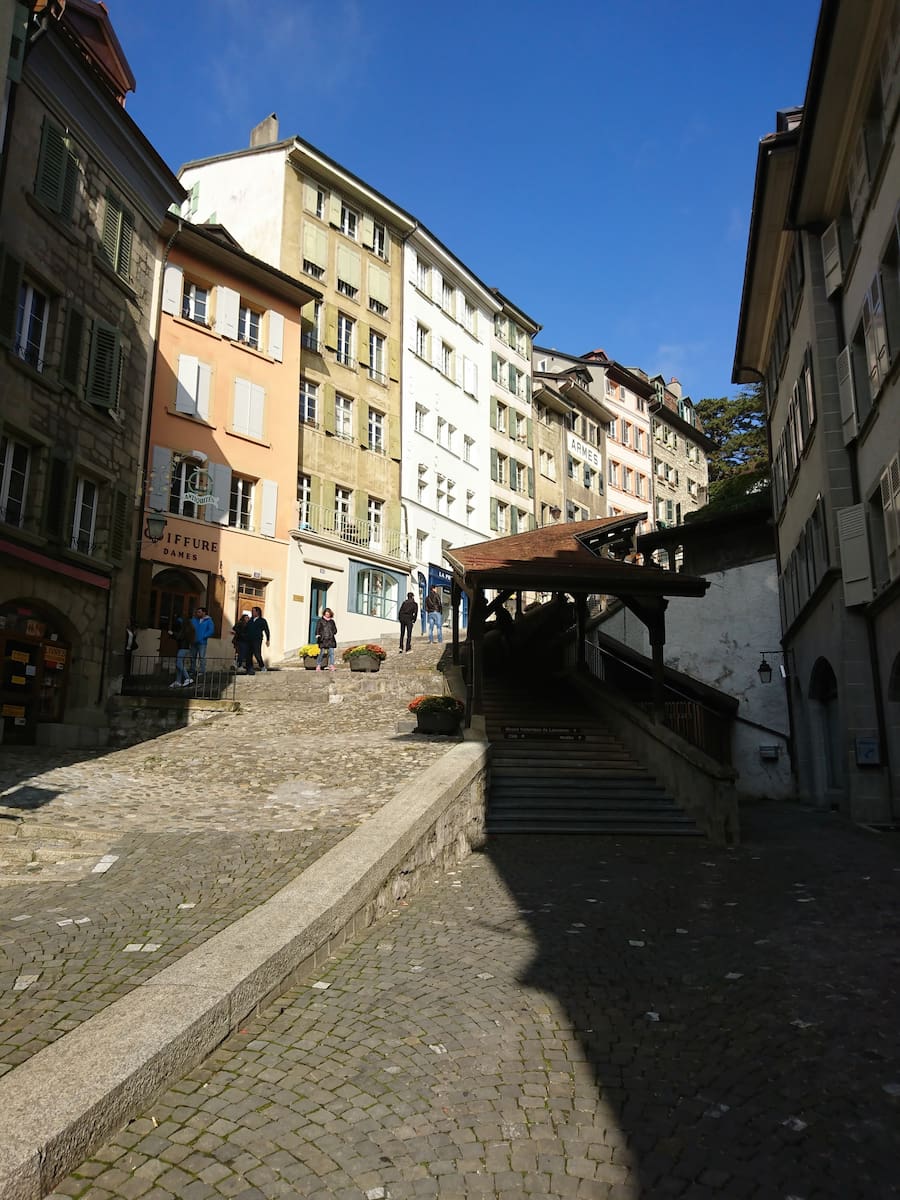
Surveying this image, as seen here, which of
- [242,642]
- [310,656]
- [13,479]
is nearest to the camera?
[13,479]

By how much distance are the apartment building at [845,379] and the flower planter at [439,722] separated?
20.6 ft

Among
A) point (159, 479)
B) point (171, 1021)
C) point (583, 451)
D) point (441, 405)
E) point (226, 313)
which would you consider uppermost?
point (583, 451)

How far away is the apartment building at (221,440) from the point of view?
25.9 metres

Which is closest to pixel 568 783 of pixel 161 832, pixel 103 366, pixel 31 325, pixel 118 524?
pixel 161 832

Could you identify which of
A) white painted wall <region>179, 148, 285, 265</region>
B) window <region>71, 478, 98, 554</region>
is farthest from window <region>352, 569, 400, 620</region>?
window <region>71, 478, 98, 554</region>

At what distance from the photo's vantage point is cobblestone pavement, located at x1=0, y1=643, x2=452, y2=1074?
5.30m

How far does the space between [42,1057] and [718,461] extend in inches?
1871

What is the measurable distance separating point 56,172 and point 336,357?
52.0 ft

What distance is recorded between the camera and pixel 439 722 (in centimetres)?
1609

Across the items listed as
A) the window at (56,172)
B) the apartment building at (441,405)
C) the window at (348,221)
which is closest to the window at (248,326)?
the window at (348,221)

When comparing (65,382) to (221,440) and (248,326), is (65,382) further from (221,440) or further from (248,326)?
(248,326)

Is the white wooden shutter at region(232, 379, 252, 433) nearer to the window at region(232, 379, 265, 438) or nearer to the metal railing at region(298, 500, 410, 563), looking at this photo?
the window at region(232, 379, 265, 438)

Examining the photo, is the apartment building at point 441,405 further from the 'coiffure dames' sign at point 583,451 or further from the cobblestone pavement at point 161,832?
the cobblestone pavement at point 161,832

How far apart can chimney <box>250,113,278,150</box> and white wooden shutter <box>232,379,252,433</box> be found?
1329 centimetres
